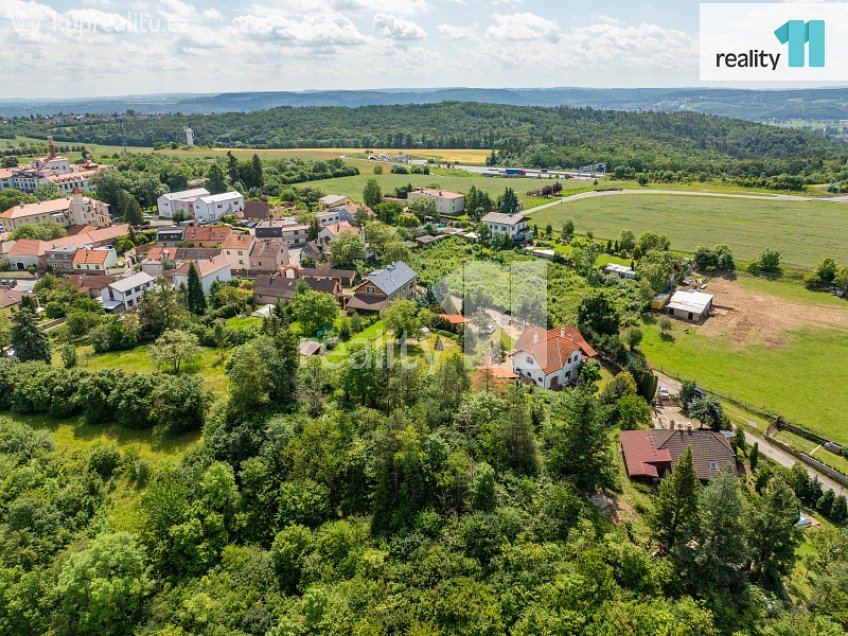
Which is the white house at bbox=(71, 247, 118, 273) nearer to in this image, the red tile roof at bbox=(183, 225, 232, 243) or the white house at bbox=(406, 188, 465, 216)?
the red tile roof at bbox=(183, 225, 232, 243)

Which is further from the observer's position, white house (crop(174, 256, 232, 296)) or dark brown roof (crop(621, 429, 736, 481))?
white house (crop(174, 256, 232, 296))

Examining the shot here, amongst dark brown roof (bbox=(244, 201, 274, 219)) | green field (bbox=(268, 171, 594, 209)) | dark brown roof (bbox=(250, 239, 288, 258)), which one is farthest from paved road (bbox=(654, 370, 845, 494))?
dark brown roof (bbox=(244, 201, 274, 219))

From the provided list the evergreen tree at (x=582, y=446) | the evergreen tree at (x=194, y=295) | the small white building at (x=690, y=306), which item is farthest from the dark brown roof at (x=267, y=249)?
→ the small white building at (x=690, y=306)

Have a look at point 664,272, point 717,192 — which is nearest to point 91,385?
point 664,272

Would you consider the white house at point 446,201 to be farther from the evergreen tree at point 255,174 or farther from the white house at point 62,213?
the white house at point 62,213

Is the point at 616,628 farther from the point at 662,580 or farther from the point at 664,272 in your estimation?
the point at 664,272

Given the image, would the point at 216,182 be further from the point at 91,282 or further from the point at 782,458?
the point at 782,458
